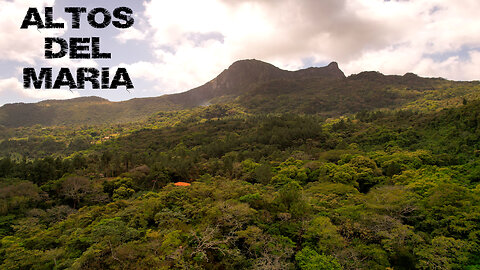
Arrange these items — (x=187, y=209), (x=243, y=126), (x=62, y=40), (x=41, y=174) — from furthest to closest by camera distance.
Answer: (x=243, y=126), (x=41, y=174), (x=187, y=209), (x=62, y=40)

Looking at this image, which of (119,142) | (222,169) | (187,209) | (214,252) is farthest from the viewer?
(119,142)

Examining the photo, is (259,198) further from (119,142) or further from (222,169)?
(119,142)

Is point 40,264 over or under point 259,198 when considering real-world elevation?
under

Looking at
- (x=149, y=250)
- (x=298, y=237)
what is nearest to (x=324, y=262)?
(x=298, y=237)

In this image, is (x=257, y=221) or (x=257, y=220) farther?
(x=257, y=220)

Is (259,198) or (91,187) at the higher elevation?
(259,198)

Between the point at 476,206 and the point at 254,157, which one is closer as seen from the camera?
the point at 476,206

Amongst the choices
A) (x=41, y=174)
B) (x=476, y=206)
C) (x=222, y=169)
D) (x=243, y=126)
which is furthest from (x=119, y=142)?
(x=476, y=206)

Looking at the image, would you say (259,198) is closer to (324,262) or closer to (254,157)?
(324,262)

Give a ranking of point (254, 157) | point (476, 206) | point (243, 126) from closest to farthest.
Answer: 1. point (476, 206)
2. point (254, 157)
3. point (243, 126)
